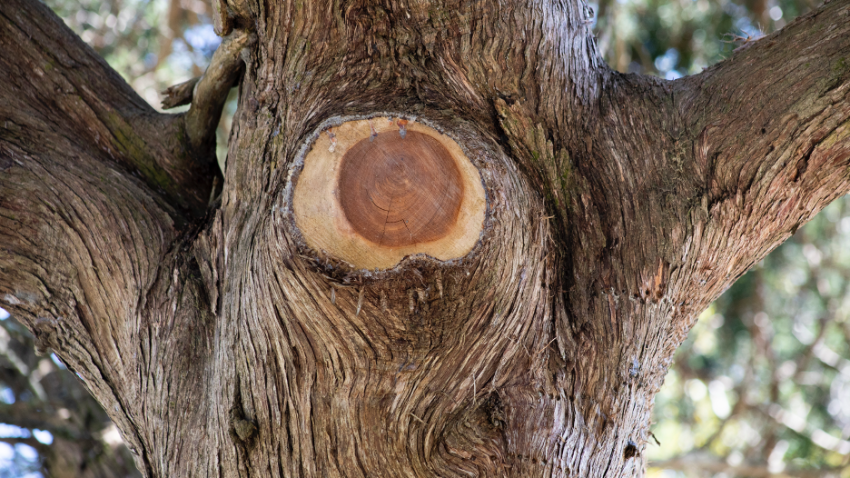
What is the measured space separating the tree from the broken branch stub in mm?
29

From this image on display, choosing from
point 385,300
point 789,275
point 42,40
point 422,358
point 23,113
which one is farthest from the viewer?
point 789,275

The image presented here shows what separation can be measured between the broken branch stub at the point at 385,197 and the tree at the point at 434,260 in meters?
0.03

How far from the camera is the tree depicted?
1.52 m

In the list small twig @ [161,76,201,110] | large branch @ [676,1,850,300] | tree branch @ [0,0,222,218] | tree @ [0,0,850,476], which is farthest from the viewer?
small twig @ [161,76,201,110]

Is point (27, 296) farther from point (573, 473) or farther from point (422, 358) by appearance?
point (573, 473)

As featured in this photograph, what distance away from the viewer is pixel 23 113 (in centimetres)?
202

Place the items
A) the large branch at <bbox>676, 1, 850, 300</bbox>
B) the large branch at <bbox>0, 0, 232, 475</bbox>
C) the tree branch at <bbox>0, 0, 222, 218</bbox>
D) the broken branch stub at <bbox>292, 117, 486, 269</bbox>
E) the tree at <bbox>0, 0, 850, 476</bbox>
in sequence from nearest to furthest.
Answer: the broken branch stub at <bbox>292, 117, 486, 269</bbox>, the tree at <bbox>0, 0, 850, 476</bbox>, the large branch at <bbox>676, 1, 850, 300</bbox>, the large branch at <bbox>0, 0, 232, 475</bbox>, the tree branch at <bbox>0, 0, 222, 218</bbox>

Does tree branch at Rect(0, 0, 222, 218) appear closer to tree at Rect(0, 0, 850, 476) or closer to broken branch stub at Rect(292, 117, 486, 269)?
tree at Rect(0, 0, 850, 476)

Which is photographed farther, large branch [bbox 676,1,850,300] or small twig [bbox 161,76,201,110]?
small twig [bbox 161,76,201,110]

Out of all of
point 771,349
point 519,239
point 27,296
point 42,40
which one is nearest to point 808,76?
point 519,239

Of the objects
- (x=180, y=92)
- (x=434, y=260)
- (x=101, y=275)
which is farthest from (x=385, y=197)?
(x=180, y=92)

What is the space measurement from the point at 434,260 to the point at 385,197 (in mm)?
183

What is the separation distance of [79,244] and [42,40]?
2.89 feet

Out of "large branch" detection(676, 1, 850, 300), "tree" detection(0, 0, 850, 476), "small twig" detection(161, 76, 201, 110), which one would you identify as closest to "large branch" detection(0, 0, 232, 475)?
"tree" detection(0, 0, 850, 476)
